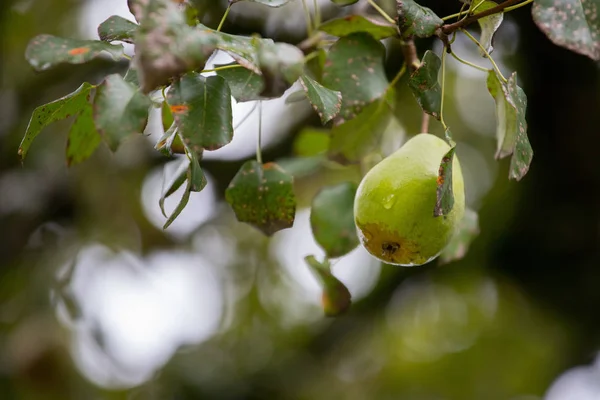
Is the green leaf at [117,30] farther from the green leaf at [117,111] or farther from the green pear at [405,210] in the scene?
the green pear at [405,210]

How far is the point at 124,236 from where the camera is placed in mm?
2174

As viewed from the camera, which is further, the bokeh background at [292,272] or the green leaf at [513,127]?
the bokeh background at [292,272]

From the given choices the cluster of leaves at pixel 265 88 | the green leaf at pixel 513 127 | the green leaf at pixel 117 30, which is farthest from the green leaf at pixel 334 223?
the green leaf at pixel 117 30

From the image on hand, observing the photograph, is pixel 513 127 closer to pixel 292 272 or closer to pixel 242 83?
pixel 242 83

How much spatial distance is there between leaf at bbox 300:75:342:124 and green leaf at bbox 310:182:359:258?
10.0 inches

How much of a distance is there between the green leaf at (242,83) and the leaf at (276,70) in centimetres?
13

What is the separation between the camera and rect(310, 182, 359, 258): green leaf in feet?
2.87

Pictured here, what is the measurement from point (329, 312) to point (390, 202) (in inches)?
10.0

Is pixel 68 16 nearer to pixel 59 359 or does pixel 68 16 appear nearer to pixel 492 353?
pixel 59 359

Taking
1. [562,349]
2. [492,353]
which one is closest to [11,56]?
[562,349]

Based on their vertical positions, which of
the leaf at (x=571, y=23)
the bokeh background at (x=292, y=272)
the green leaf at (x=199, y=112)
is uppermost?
the leaf at (x=571, y=23)

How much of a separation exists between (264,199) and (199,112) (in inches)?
7.9

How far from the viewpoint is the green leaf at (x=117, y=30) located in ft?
2.02

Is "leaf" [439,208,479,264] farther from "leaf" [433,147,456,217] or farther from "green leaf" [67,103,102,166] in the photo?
"green leaf" [67,103,102,166]
